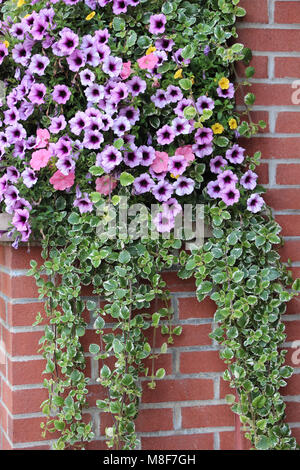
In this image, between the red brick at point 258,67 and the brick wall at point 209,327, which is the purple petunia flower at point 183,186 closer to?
the brick wall at point 209,327

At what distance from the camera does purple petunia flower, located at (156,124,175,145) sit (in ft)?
5.19

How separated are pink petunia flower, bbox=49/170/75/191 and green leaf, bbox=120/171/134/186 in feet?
0.49

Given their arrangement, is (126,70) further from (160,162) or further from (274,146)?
(274,146)

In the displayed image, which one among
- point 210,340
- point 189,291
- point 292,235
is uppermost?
point 292,235

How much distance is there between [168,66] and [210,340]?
836mm

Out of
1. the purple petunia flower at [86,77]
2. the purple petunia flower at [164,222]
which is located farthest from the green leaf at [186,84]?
the purple petunia flower at [164,222]

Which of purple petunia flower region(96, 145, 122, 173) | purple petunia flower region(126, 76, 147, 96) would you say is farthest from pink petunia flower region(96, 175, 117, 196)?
purple petunia flower region(126, 76, 147, 96)

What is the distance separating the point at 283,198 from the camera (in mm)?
1720

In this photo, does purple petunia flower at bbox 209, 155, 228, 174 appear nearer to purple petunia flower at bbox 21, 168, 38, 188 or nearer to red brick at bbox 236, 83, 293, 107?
red brick at bbox 236, 83, 293, 107

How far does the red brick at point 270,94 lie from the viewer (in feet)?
5.56

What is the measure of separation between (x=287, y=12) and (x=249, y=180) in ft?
1.77

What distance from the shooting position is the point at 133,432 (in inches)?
62.3
